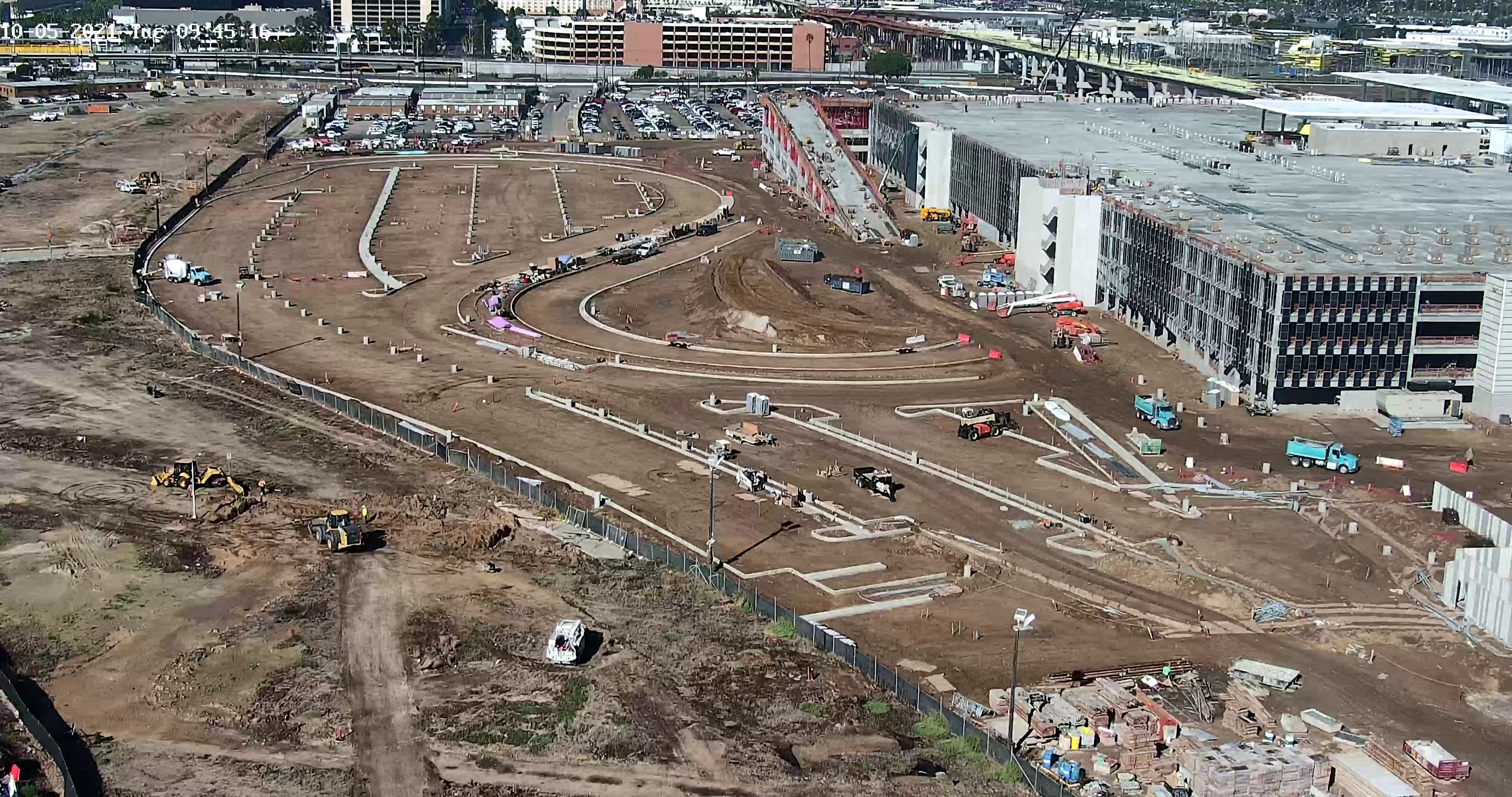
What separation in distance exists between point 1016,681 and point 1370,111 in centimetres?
10092

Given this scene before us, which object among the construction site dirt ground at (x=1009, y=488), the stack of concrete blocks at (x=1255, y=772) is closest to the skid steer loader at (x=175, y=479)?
the construction site dirt ground at (x=1009, y=488)

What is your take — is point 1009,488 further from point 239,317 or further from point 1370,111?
point 1370,111

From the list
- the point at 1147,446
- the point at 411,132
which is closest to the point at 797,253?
the point at 1147,446

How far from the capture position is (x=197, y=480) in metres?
55.7

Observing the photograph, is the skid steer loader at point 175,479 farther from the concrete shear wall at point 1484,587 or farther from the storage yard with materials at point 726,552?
the concrete shear wall at point 1484,587

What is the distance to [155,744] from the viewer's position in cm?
3797

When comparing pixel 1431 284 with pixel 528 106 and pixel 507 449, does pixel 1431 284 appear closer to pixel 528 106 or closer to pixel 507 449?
pixel 507 449

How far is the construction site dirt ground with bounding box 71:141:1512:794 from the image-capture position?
43.7 m

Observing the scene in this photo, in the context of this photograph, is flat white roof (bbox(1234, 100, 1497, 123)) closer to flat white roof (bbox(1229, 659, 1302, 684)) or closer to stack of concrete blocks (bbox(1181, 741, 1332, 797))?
flat white roof (bbox(1229, 659, 1302, 684))

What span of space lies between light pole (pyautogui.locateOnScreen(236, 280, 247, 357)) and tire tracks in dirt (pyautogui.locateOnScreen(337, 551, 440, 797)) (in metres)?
28.4

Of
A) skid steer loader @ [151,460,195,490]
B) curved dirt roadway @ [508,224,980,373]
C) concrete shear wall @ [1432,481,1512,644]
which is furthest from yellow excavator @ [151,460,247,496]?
concrete shear wall @ [1432,481,1512,644]

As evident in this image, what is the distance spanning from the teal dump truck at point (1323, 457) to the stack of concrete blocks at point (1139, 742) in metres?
24.0

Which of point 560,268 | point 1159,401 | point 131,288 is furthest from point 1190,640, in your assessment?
point 131,288

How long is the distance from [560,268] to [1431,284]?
4670 cm
